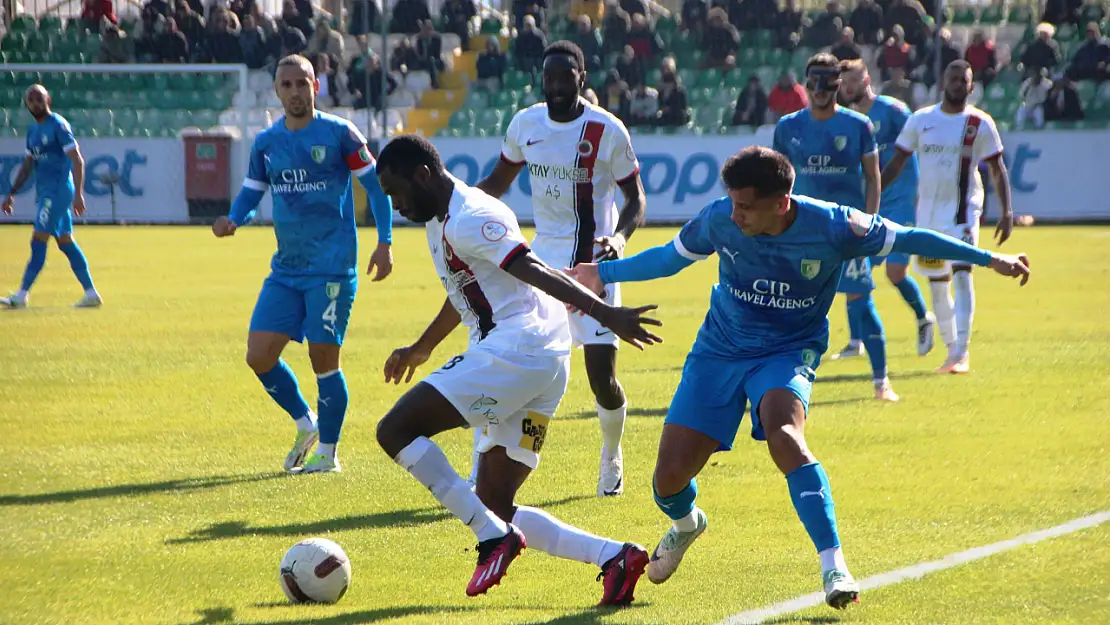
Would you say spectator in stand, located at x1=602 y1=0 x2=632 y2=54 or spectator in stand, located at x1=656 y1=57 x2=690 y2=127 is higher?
spectator in stand, located at x1=602 y1=0 x2=632 y2=54

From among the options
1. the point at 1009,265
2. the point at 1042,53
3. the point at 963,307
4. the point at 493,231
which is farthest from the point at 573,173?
the point at 1042,53

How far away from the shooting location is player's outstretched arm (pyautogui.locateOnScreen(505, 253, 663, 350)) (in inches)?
198

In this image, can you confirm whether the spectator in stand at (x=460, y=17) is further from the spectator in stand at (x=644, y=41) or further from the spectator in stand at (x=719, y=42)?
the spectator in stand at (x=719, y=42)

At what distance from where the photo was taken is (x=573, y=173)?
776 centimetres

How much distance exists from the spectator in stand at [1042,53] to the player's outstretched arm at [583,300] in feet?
81.9

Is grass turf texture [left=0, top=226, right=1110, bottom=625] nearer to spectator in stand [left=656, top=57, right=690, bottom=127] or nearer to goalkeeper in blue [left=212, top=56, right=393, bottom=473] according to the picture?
goalkeeper in blue [left=212, top=56, right=393, bottom=473]

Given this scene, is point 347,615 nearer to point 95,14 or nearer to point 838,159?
point 838,159

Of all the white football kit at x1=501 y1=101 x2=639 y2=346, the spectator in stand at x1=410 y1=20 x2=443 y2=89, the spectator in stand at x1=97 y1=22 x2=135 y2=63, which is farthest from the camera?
the spectator in stand at x1=410 y1=20 x2=443 y2=89

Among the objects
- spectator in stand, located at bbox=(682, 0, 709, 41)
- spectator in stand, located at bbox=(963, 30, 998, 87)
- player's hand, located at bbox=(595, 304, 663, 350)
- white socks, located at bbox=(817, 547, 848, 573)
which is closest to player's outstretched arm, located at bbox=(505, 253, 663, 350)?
player's hand, located at bbox=(595, 304, 663, 350)

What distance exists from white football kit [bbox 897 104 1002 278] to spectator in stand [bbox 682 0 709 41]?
18882 millimetres

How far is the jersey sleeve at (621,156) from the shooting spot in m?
7.73

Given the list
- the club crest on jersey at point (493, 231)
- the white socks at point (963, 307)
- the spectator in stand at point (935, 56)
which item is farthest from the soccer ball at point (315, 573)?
the spectator in stand at point (935, 56)

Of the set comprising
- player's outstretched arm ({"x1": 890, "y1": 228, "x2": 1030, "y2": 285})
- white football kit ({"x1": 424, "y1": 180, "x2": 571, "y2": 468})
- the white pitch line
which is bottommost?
the white pitch line

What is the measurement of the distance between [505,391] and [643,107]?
22.9m
